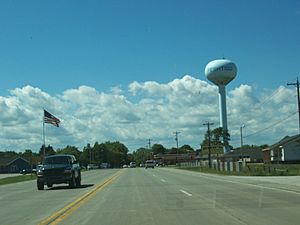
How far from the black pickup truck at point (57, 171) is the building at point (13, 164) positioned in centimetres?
10280

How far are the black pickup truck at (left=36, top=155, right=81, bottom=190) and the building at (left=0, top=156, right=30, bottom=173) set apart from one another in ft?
337

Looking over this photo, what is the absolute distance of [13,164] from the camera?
13012cm

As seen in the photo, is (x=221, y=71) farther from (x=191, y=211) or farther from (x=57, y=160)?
(x=191, y=211)

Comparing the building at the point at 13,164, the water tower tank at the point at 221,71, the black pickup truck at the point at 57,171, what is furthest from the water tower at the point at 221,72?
the black pickup truck at the point at 57,171

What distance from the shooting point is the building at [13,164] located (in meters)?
129

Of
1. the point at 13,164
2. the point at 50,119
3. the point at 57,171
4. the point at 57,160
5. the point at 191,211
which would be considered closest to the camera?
the point at 191,211

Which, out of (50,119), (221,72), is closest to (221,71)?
(221,72)

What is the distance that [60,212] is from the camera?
50.6 feet

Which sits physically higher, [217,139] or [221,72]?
[221,72]

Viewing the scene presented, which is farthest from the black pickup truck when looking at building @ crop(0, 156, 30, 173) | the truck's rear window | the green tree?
building @ crop(0, 156, 30, 173)

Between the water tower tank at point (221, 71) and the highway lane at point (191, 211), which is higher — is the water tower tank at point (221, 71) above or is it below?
above

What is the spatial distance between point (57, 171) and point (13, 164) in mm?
105801

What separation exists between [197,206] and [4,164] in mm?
119073

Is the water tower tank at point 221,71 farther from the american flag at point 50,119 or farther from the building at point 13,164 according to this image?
the building at point 13,164
